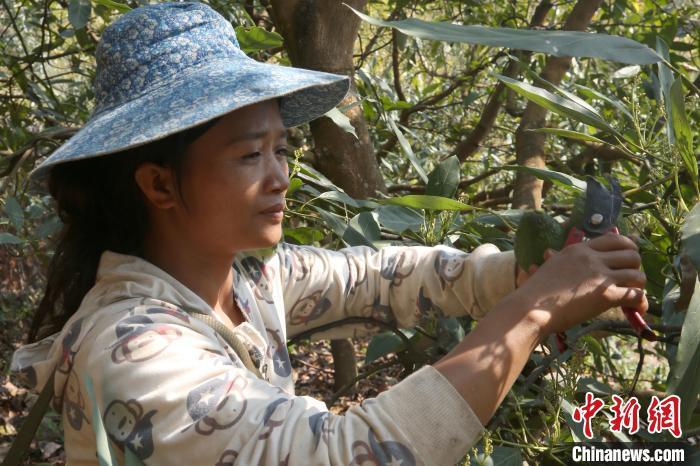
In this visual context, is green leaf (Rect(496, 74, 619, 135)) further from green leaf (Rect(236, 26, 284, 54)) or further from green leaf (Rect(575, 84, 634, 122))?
green leaf (Rect(236, 26, 284, 54))

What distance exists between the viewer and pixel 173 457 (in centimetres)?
77

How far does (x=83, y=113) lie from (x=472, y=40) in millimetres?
1911

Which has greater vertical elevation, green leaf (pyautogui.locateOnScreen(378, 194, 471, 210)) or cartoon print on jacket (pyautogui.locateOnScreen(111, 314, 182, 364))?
green leaf (pyautogui.locateOnScreen(378, 194, 471, 210))

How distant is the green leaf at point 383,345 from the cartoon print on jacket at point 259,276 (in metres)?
0.16

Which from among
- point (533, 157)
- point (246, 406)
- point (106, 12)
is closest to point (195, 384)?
point (246, 406)

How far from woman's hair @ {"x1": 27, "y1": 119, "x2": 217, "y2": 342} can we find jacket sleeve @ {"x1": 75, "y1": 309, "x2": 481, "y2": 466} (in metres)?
0.26

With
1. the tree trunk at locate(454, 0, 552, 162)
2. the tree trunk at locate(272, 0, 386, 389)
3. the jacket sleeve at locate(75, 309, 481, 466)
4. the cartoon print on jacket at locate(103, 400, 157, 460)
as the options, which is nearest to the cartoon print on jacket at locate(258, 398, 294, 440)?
the jacket sleeve at locate(75, 309, 481, 466)

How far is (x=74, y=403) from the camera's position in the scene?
0.89m

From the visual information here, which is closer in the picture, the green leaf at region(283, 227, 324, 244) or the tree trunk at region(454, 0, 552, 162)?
the green leaf at region(283, 227, 324, 244)

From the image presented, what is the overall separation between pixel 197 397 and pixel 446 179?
565 mm

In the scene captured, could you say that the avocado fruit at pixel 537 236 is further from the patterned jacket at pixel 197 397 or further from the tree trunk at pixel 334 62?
the tree trunk at pixel 334 62

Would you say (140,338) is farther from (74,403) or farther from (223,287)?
(223,287)

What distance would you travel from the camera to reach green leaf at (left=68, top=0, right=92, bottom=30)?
5.61 ft

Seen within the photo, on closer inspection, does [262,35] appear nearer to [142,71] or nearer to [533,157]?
[142,71]
